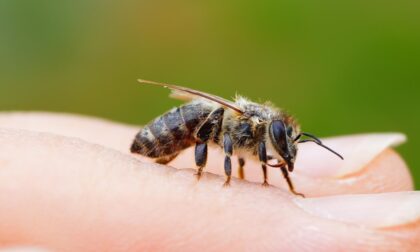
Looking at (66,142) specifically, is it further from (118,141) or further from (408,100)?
(408,100)

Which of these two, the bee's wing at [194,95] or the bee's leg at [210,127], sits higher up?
the bee's wing at [194,95]

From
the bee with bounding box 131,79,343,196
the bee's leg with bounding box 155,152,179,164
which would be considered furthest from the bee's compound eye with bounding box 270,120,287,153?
the bee's leg with bounding box 155,152,179,164

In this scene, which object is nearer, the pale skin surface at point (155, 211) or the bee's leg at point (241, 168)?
the pale skin surface at point (155, 211)

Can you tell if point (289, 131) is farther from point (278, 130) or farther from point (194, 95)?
point (194, 95)

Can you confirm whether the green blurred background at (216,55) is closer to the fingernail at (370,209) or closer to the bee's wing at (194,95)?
the bee's wing at (194,95)

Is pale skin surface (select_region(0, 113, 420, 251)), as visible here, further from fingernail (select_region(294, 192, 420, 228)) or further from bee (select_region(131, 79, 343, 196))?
bee (select_region(131, 79, 343, 196))

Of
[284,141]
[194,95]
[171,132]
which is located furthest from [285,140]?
[171,132]

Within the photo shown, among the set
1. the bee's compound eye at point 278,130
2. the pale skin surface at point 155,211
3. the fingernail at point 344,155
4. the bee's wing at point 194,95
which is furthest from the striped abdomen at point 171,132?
the pale skin surface at point 155,211
